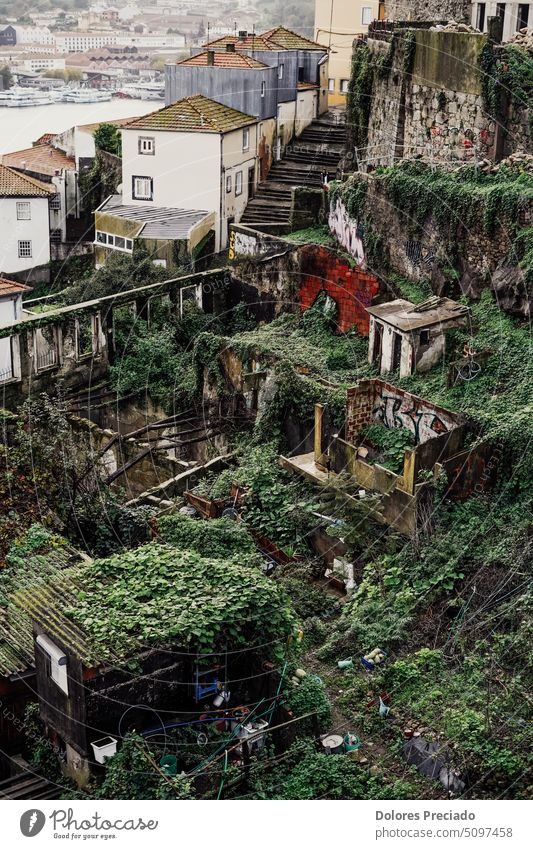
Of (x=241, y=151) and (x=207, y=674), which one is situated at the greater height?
(x=241, y=151)

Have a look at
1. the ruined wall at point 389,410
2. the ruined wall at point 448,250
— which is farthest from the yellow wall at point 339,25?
the ruined wall at point 389,410

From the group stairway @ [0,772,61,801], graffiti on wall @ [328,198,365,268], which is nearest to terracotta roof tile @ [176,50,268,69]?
graffiti on wall @ [328,198,365,268]

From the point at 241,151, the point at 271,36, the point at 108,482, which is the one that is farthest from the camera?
the point at 271,36

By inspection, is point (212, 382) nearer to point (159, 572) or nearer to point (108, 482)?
point (108, 482)

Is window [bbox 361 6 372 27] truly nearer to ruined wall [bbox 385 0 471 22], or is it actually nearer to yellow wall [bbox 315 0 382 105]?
yellow wall [bbox 315 0 382 105]

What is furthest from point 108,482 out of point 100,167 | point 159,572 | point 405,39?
point 100,167

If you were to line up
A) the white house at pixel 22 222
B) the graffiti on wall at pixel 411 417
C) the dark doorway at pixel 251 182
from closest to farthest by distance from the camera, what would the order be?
the graffiti on wall at pixel 411 417
the dark doorway at pixel 251 182
the white house at pixel 22 222

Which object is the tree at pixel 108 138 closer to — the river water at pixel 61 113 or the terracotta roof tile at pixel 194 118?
the river water at pixel 61 113
